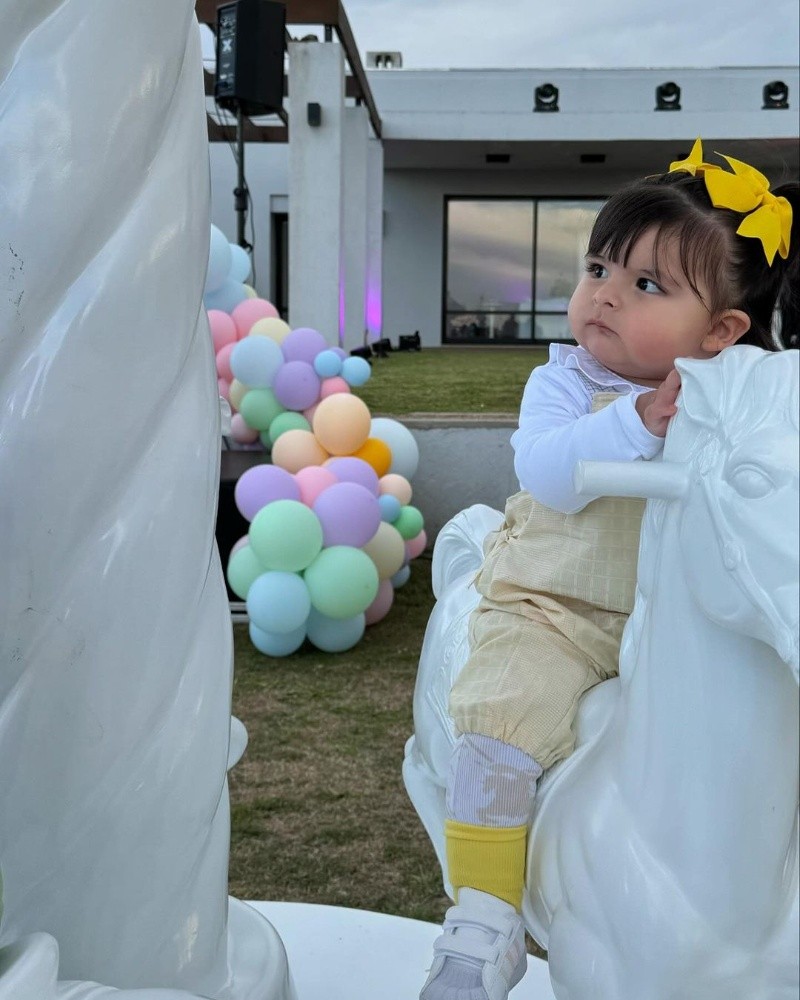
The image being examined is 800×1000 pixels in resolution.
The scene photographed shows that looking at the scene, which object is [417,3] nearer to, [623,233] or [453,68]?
[453,68]

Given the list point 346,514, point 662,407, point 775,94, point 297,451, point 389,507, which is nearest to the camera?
point 662,407

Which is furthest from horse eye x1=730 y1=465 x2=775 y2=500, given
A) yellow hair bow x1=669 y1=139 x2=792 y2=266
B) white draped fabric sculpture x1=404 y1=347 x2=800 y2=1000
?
yellow hair bow x1=669 y1=139 x2=792 y2=266

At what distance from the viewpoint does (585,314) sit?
3.85 feet

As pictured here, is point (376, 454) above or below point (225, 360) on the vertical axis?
below

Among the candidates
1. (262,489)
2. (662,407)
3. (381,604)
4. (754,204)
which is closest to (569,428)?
(662,407)

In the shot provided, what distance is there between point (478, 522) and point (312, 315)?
6372 mm

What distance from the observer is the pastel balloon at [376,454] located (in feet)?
12.7

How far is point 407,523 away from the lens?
4027 mm

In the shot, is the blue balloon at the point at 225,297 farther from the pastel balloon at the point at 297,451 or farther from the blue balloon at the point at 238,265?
the pastel balloon at the point at 297,451

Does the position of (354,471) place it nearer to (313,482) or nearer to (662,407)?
(313,482)

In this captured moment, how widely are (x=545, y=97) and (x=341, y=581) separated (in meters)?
10.9

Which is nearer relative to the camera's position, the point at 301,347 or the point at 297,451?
the point at 297,451

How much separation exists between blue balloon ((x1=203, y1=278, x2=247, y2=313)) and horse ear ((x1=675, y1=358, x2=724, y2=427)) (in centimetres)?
383

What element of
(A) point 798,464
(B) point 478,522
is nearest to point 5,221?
(A) point 798,464
